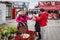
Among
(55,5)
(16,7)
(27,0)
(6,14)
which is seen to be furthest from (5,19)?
(55,5)

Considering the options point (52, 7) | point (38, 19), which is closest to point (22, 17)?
point (38, 19)

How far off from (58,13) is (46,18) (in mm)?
189

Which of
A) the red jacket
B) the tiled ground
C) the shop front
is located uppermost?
the shop front

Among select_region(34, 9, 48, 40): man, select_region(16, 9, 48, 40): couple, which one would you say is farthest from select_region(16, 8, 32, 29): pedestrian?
select_region(34, 9, 48, 40): man

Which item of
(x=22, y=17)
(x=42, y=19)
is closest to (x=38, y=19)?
(x=42, y=19)

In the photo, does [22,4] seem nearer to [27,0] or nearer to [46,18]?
[27,0]

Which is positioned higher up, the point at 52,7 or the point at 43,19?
the point at 52,7

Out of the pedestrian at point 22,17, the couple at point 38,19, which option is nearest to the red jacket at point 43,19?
the couple at point 38,19

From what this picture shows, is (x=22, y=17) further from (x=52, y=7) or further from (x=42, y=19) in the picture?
(x=52, y=7)

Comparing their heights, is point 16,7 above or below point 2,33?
above

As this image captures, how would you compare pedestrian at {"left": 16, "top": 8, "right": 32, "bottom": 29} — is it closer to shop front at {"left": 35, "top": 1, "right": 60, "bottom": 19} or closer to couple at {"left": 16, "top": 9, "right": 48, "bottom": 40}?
couple at {"left": 16, "top": 9, "right": 48, "bottom": 40}

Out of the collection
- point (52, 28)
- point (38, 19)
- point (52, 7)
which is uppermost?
point (52, 7)

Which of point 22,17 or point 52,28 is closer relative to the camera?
point 22,17

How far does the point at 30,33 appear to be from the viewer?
1633 millimetres
